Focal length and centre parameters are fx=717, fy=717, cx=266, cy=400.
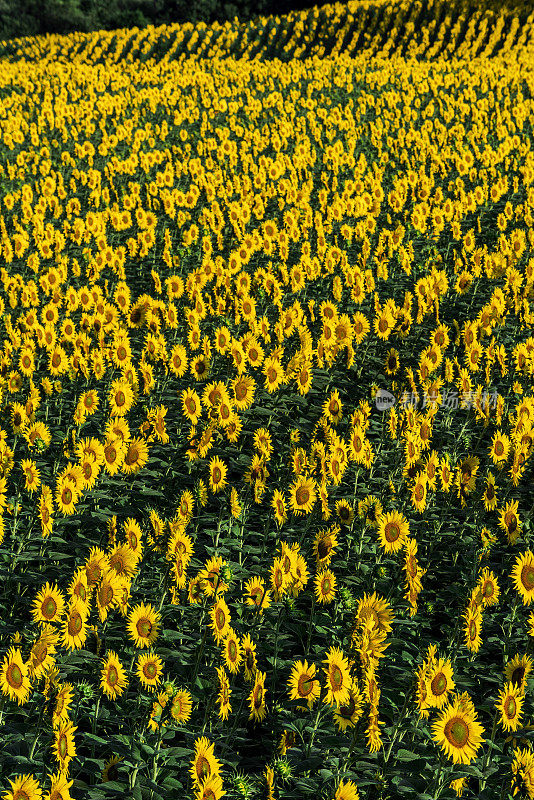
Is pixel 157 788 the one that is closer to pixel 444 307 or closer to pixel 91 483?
pixel 91 483

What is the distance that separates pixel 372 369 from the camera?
8609 millimetres

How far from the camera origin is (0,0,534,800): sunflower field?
3.85 metres

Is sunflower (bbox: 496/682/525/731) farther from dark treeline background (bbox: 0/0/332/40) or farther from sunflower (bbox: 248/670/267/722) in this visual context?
dark treeline background (bbox: 0/0/332/40)

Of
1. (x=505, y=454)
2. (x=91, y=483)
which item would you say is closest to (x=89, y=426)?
(x=91, y=483)

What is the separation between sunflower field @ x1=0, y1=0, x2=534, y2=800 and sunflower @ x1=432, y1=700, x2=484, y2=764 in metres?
0.01

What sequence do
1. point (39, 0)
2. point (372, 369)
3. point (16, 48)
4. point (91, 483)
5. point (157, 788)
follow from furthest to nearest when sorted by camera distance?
1. point (39, 0)
2. point (16, 48)
3. point (372, 369)
4. point (91, 483)
5. point (157, 788)

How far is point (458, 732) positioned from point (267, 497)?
339 centimetres

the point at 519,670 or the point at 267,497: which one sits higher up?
the point at 519,670

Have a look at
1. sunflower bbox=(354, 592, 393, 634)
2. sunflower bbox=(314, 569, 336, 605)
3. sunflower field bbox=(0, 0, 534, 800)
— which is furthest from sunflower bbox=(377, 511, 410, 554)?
sunflower bbox=(354, 592, 393, 634)

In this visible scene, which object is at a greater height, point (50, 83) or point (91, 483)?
point (50, 83)

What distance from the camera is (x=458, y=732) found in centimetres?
333

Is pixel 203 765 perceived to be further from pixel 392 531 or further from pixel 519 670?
pixel 392 531

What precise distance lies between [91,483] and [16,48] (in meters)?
34.6

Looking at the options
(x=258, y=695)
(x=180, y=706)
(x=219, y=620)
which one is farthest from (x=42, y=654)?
(x=258, y=695)
